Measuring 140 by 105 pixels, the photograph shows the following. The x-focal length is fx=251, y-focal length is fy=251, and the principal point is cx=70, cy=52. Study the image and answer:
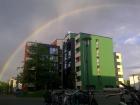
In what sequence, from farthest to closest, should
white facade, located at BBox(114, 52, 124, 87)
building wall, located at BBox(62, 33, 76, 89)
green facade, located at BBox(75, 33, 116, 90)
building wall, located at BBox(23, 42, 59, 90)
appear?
white facade, located at BBox(114, 52, 124, 87) → building wall, located at BBox(62, 33, 76, 89) → green facade, located at BBox(75, 33, 116, 90) → building wall, located at BBox(23, 42, 59, 90)

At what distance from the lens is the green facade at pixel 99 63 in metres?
62.7

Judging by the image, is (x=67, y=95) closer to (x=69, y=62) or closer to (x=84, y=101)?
(x=84, y=101)

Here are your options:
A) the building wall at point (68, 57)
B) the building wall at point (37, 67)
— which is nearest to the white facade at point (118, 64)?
the building wall at point (68, 57)

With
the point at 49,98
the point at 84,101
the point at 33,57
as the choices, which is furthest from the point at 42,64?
the point at 84,101

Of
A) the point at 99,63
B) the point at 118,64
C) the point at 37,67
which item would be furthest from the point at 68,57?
the point at 118,64

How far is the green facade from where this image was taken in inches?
2469

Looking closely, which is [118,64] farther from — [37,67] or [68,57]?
[37,67]

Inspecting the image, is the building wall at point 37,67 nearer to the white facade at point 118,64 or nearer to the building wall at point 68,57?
the building wall at point 68,57

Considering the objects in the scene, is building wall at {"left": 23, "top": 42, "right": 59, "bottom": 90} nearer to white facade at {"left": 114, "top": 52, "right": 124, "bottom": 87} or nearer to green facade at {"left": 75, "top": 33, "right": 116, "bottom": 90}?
green facade at {"left": 75, "top": 33, "right": 116, "bottom": 90}

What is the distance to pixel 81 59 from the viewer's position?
6397 centimetres

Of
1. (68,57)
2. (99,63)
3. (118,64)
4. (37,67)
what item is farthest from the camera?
(118,64)

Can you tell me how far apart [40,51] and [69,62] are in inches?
717

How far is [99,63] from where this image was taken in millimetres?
65438

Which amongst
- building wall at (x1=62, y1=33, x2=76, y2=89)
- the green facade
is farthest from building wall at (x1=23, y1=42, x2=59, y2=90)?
building wall at (x1=62, y1=33, x2=76, y2=89)
